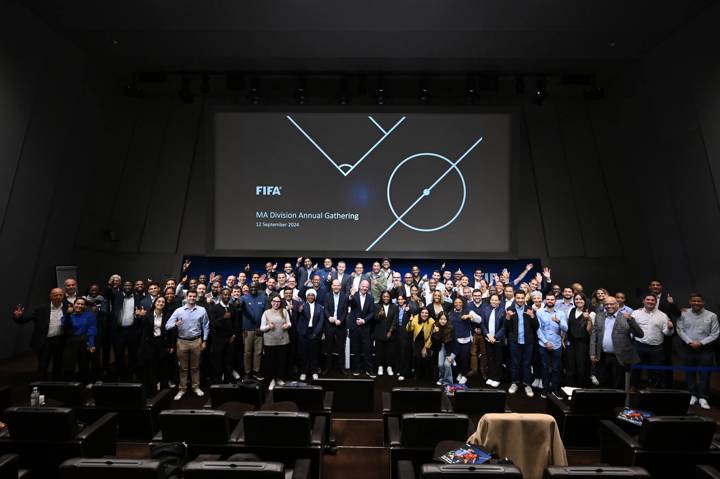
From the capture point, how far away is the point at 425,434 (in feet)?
12.8

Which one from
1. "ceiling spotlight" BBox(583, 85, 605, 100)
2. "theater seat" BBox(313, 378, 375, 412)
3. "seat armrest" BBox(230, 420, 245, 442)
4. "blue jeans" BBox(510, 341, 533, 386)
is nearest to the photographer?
"seat armrest" BBox(230, 420, 245, 442)

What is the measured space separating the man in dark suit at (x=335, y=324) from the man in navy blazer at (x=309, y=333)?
0.56 ft

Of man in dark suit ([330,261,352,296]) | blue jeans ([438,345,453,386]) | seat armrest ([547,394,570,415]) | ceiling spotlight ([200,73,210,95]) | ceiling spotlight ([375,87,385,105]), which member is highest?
ceiling spotlight ([200,73,210,95])

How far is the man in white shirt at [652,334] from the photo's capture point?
641 centimetres

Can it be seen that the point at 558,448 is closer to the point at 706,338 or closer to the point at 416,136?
the point at 706,338

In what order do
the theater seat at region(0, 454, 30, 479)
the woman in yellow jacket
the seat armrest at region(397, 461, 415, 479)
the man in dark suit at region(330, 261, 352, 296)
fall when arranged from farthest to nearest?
the man in dark suit at region(330, 261, 352, 296)
the woman in yellow jacket
the seat armrest at region(397, 461, 415, 479)
the theater seat at region(0, 454, 30, 479)

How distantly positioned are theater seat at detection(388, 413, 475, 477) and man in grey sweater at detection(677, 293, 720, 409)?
4502mm

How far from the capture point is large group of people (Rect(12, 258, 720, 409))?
6531mm

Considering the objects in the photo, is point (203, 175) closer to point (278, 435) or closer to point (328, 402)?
point (328, 402)

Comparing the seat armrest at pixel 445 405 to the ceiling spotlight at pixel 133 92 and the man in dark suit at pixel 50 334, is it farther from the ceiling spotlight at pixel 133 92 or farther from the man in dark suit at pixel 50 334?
the ceiling spotlight at pixel 133 92

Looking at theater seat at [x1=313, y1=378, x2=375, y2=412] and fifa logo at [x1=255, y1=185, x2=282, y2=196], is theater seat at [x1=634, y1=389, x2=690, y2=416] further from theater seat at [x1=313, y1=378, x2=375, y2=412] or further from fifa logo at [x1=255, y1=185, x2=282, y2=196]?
fifa logo at [x1=255, y1=185, x2=282, y2=196]

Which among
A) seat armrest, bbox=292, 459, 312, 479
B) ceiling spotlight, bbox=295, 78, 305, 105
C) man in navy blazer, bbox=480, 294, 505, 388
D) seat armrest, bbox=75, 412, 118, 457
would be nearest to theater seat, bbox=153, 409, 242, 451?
seat armrest, bbox=75, 412, 118, 457

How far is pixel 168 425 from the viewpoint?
3.88 meters

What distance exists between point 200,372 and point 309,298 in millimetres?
2003
